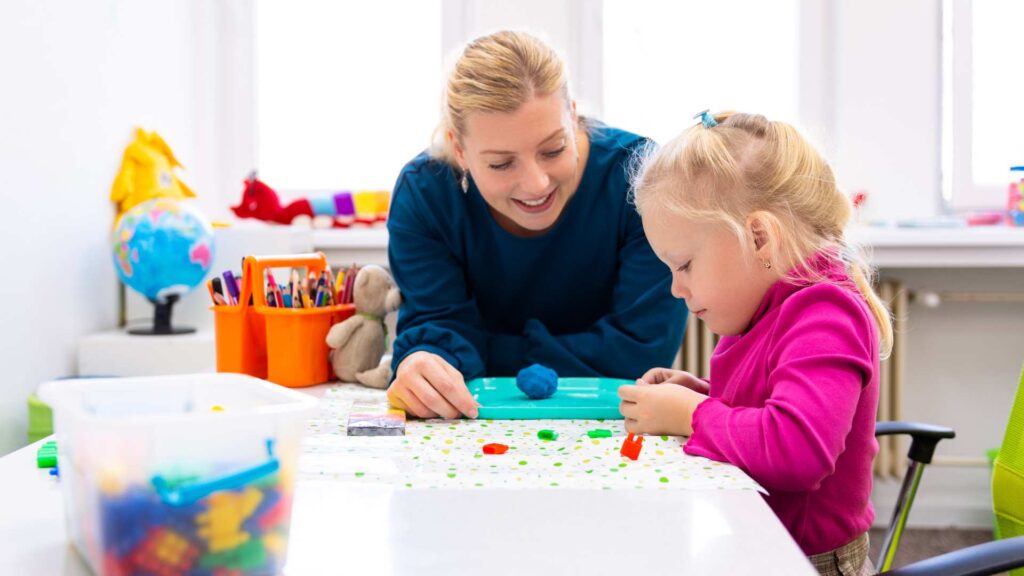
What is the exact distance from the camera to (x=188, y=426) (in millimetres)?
558

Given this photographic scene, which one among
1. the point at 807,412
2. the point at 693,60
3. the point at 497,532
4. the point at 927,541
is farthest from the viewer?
the point at 693,60

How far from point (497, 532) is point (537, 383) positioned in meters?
0.46

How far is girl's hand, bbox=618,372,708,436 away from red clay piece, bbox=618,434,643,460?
6cm

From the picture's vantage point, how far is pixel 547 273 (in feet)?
4.76

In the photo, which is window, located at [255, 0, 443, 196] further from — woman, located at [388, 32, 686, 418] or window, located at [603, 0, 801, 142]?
woman, located at [388, 32, 686, 418]

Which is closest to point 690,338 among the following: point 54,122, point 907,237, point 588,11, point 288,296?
point 907,237

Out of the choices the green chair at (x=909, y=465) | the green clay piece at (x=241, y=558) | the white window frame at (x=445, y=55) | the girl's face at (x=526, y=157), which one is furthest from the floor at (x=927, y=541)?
the green clay piece at (x=241, y=558)

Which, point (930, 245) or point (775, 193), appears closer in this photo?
point (775, 193)

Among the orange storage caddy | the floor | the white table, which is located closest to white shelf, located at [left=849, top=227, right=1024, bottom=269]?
the floor

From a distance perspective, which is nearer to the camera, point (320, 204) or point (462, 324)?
point (462, 324)

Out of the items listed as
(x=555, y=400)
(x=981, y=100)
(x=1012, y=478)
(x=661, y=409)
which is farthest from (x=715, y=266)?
(x=981, y=100)

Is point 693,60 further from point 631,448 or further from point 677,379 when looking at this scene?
point 631,448

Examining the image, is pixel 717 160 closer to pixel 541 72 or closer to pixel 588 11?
pixel 541 72

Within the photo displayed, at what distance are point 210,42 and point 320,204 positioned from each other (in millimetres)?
629
